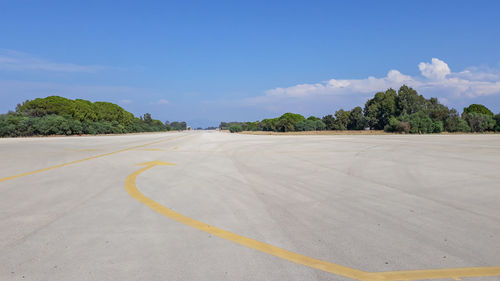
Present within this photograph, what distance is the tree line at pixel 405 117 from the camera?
49.0m

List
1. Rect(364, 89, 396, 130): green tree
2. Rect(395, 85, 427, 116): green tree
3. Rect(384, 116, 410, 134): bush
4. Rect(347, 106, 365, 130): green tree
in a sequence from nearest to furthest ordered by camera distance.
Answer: Rect(384, 116, 410, 134): bush → Rect(395, 85, 427, 116): green tree → Rect(364, 89, 396, 130): green tree → Rect(347, 106, 365, 130): green tree

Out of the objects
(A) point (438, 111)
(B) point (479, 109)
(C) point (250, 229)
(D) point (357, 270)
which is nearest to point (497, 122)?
(A) point (438, 111)

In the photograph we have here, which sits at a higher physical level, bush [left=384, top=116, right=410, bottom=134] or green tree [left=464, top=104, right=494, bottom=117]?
green tree [left=464, top=104, right=494, bottom=117]

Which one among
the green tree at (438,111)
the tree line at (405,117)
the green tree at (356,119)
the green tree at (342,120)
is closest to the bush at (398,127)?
the tree line at (405,117)

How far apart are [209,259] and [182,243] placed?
0.52 meters

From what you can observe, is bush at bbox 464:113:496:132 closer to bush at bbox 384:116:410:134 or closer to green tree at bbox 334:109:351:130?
bush at bbox 384:116:410:134

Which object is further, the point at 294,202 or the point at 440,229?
the point at 294,202

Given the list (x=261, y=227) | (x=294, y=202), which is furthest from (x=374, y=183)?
(x=261, y=227)

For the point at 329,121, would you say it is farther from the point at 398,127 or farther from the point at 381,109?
the point at 398,127

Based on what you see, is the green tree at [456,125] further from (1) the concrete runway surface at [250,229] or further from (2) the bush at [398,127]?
(1) the concrete runway surface at [250,229]

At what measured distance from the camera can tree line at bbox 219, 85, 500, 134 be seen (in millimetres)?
48969

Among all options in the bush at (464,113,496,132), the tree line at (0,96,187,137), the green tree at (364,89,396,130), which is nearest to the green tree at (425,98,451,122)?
the bush at (464,113,496,132)

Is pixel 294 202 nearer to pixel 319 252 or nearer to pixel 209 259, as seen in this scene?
pixel 319 252

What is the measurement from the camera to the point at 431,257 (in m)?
2.91
